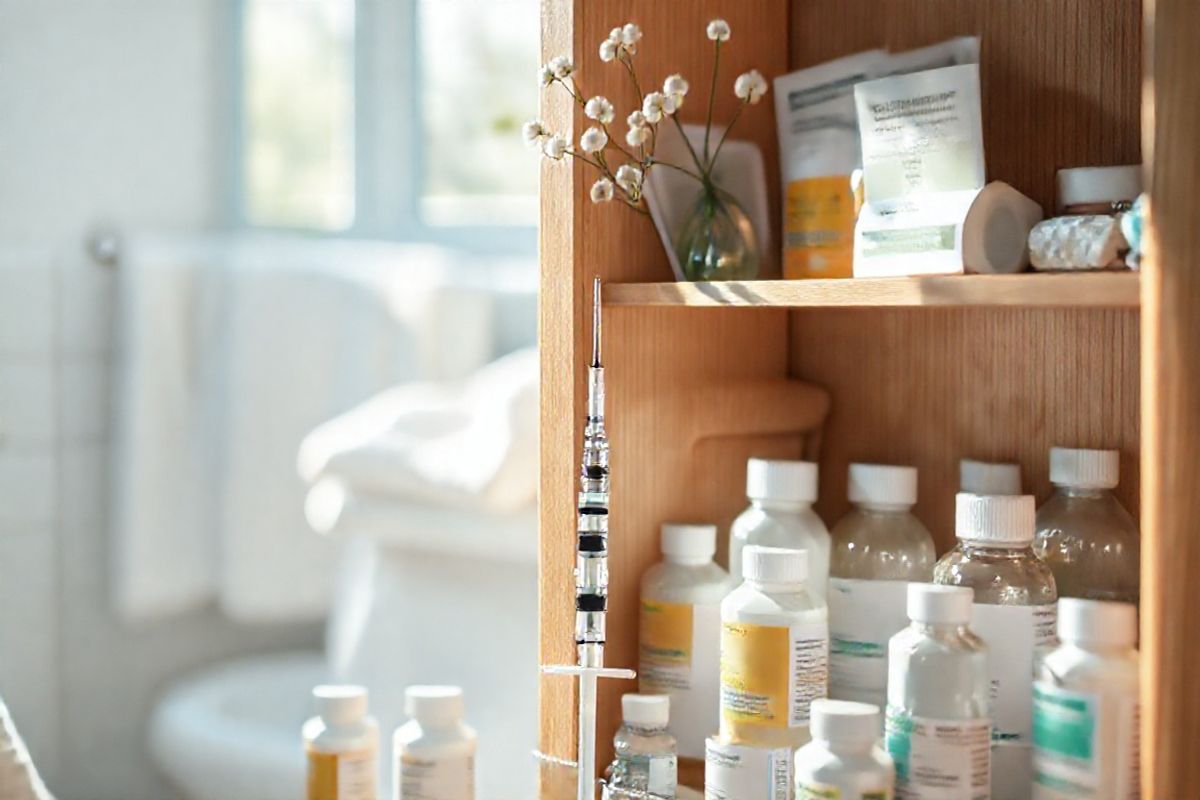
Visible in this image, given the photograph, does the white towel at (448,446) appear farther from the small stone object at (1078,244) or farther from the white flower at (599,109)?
the small stone object at (1078,244)

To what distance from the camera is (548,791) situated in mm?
906

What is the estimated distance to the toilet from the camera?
1.45m

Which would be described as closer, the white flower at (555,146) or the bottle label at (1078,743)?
the bottle label at (1078,743)

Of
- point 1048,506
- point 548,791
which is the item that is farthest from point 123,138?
point 1048,506

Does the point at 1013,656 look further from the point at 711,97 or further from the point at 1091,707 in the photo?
the point at 711,97

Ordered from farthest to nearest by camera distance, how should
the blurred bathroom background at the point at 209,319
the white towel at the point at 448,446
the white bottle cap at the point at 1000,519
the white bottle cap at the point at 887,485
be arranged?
the blurred bathroom background at the point at 209,319, the white towel at the point at 448,446, the white bottle cap at the point at 887,485, the white bottle cap at the point at 1000,519

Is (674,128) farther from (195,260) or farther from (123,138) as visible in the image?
(123,138)

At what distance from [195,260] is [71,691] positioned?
587 millimetres

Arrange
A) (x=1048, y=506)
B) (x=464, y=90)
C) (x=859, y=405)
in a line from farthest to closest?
(x=464, y=90) → (x=859, y=405) → (x=1048, y=506)

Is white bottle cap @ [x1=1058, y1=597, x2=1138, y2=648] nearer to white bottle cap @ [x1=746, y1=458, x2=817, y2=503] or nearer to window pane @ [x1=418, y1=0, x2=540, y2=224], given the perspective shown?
white bottle cap @ [x1=746, y1=458, x2=817, y2=503]

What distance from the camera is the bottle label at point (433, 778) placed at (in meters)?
0.88

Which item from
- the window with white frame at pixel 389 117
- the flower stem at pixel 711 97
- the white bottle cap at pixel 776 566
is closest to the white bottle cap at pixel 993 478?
the white bottle cap at pixel 776 566

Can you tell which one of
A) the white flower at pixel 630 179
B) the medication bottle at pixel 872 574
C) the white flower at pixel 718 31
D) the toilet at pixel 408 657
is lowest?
the toilet at pixel 408 657

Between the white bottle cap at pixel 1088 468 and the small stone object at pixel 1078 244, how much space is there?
15 cm
